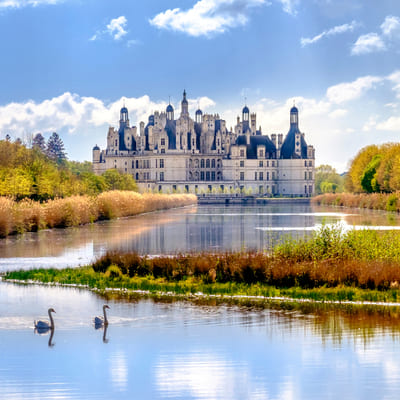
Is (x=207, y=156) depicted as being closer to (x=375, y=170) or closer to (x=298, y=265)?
(x=375, y=170)

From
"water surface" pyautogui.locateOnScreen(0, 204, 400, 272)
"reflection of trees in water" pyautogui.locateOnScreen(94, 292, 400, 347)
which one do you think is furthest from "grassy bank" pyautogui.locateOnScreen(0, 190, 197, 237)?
"reflection of trees in water" pyautogui.locateOnScreen(94, 292, 400, 347)

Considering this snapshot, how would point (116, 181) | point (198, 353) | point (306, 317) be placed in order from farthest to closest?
point (116, 181) → point (306, 317) → point (198, 353)

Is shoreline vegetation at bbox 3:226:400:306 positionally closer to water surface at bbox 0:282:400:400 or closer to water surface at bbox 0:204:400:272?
water surface at bbox 0:282:400:400

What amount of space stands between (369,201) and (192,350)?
60004mm

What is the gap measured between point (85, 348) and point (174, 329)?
1741 millimetres

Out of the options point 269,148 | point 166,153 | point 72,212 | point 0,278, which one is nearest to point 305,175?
point 269,148

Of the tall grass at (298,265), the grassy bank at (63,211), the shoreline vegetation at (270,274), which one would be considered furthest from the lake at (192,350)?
the grassy bank at (63,211)

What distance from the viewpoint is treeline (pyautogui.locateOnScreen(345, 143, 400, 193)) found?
6955 centimetres

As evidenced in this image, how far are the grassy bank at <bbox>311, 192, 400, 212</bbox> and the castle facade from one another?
50025 mm

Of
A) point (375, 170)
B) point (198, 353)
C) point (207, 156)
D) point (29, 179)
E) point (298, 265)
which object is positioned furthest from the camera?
point (207, 156)

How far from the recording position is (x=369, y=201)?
70.0 m

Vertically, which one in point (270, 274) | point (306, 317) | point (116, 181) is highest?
point (116, 181)

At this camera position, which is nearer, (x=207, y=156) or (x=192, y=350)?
(x=192, y=350)

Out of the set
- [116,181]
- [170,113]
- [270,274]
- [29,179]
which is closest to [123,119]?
[170,113]
